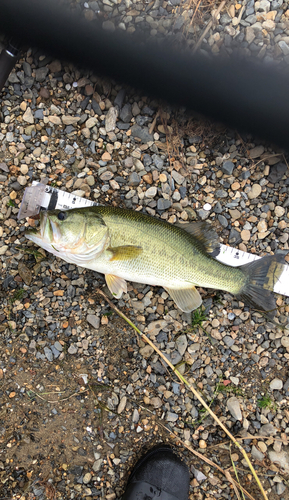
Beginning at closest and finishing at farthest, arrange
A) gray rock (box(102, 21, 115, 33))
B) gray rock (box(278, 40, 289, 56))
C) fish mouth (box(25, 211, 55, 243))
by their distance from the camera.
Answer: fish mouth (box(25, 211, 55, 243)) → gray rock (box(102, 21, 115, 33)) → gray rock (box(278, 40, 289, 56))

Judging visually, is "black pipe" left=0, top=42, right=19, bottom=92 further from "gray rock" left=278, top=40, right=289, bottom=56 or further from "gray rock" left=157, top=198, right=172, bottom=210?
"gray rock" left=278, top=40, right=289, bottom=56

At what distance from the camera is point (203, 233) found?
3.51m

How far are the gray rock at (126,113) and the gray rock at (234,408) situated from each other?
3.54 metres

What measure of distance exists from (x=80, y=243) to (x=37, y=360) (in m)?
1.50

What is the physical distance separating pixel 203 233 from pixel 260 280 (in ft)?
2.77

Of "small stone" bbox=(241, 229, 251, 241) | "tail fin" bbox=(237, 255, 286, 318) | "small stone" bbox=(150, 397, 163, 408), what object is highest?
"small stone" bbox=(241, 229, 251, 241)

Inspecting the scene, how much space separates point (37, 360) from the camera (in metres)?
3.51

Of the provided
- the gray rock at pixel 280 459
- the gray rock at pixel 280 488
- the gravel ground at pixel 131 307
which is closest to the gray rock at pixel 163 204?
the gravel ground at pixel 131 307

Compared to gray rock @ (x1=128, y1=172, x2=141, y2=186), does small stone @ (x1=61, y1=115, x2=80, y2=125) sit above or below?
above

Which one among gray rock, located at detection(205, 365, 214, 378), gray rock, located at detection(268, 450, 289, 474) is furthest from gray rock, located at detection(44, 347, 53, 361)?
gray rock, located at detection(268, 450, 289, 474)

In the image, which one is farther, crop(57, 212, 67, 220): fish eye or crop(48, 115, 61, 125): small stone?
crop(48, 115, 61, 125): small stone

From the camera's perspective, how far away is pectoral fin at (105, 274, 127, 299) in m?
3.40

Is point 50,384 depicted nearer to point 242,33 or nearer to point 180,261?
point 180,261

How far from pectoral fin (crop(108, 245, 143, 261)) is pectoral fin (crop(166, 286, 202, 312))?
632 mm
